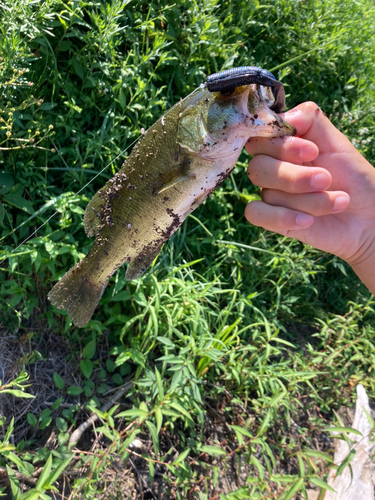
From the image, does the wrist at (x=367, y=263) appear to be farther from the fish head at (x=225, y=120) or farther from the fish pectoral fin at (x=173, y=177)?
the fish pectoral fin at (x=173, y=177)

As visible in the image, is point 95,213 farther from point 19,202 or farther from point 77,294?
point 19,202

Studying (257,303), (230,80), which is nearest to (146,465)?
(257,303)

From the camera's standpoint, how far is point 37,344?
2.51 meters

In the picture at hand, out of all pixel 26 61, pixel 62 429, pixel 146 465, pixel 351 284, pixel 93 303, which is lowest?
pixel 351 284

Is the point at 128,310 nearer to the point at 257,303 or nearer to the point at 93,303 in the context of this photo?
the point at 93,303

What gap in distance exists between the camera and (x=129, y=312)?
2658 mm

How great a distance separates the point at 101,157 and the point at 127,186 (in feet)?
3.40

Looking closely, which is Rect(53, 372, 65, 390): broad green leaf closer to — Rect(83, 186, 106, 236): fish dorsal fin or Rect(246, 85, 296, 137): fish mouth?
Rect(83, 186, 106, 236): fish dorsal fin

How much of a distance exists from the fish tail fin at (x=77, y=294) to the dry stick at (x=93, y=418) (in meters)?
0.85

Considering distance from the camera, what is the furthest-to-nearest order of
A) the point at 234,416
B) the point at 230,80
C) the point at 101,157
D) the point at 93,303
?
the point at 234,416
the point at 101,157
the point at 93,303
the point at 230,80

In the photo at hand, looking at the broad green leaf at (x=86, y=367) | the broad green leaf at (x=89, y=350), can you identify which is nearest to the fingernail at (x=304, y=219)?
the broad green leaf at (x=89, y=350)

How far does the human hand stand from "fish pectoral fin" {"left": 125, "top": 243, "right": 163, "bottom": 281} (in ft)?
1.85

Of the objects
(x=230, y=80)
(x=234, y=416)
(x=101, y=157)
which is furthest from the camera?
(x=234, y=416)

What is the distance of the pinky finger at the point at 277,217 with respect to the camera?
1.75 m
